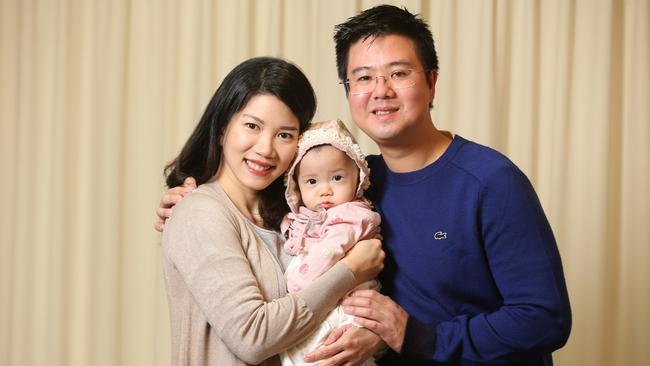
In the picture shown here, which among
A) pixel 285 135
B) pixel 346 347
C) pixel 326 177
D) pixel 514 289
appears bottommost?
pixel 346 347

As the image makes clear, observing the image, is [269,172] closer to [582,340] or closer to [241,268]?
[241,268]

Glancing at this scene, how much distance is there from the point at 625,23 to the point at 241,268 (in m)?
2.00

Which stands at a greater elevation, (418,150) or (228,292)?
(418,150)

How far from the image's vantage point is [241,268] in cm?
176

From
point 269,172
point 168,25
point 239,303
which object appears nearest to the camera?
point 239,303

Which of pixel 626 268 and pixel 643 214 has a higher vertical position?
pixel 643 214

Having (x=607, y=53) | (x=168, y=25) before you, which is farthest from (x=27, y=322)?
(x=607, y=53)

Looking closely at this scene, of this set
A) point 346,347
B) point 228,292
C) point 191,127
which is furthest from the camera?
point 191,127

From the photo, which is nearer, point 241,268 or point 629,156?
point 241,268

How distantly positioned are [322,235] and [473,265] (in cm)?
39

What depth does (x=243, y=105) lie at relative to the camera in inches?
76.9

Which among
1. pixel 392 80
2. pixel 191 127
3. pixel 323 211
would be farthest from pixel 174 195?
pixel 191 127

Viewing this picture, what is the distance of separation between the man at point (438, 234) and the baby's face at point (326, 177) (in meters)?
0.11

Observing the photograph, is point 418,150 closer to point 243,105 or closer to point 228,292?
point 243,105
